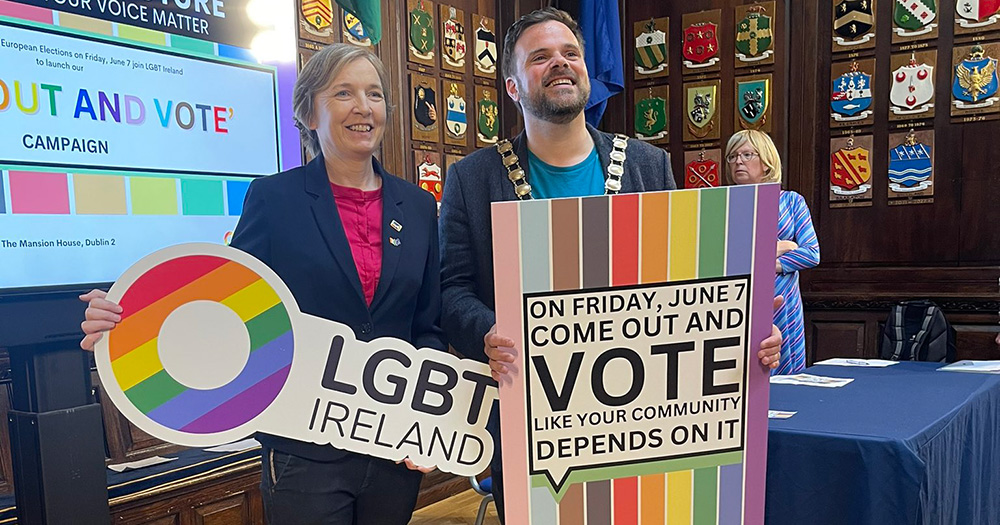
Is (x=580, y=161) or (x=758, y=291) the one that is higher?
(x=580, y=161)

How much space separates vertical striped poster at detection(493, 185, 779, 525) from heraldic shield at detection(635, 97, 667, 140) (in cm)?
321

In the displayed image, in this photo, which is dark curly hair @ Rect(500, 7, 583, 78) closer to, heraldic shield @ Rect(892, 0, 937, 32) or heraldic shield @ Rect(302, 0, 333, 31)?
heraldic shield @ Rect(302, 0, 333, 31)

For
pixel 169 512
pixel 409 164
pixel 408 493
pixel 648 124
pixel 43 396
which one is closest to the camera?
pixel 408 493

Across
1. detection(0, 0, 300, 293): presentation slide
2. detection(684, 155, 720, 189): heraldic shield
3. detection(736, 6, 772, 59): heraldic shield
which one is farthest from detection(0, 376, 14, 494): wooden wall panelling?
detection(736, 6, 772, 59): heraldic shield

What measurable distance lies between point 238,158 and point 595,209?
126 centimetres

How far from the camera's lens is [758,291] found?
125cm

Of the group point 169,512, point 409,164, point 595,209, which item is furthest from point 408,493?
point 409,164

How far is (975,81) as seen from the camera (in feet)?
11.5

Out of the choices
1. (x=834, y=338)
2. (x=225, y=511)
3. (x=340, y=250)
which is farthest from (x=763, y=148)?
(x=225, y=511)

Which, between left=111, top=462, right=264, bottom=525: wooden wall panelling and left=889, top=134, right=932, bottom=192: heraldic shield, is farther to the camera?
left=889, top=134, right=932, bottom=192: heraldic shield

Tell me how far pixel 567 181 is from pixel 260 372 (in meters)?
0.67

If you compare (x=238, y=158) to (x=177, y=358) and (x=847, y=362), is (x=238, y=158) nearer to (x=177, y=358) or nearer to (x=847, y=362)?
(x=177, y=358)

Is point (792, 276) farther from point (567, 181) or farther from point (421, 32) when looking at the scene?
point (421, 32)

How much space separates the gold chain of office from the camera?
4.50 ft
